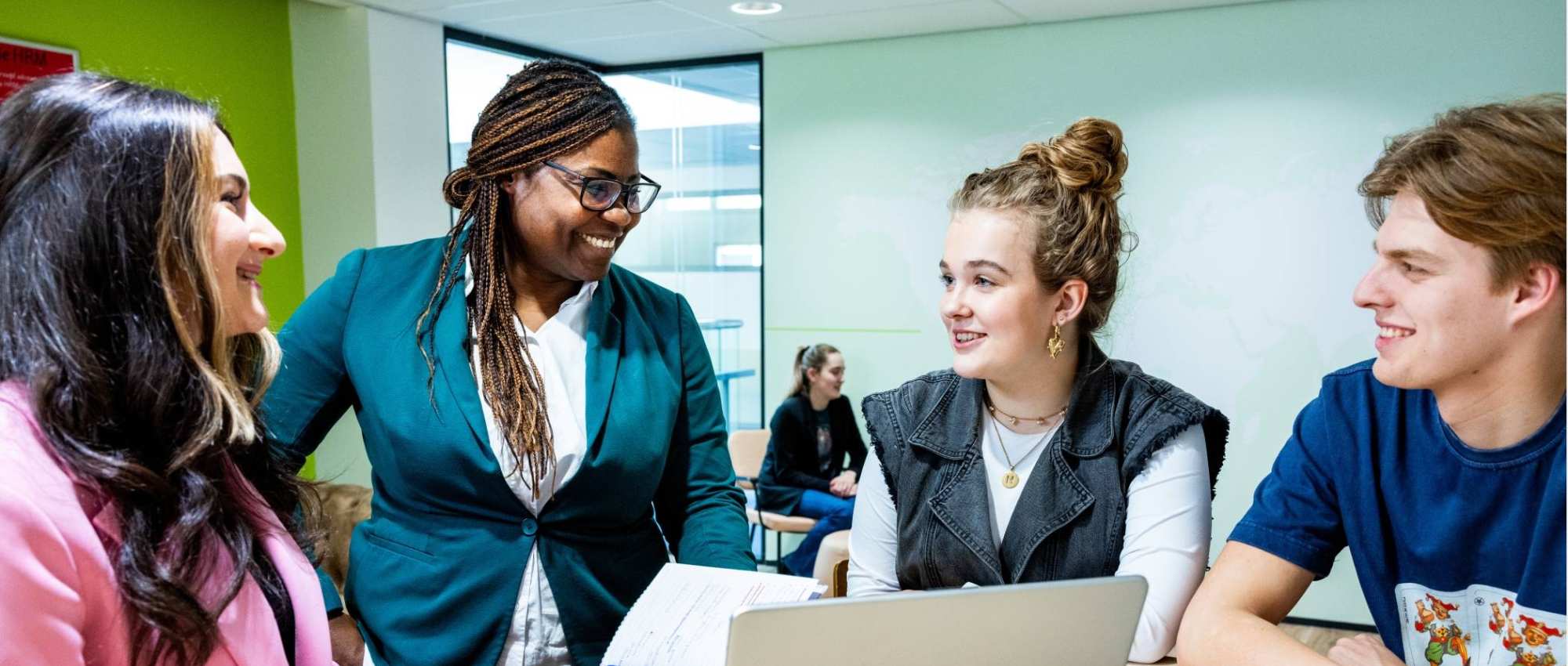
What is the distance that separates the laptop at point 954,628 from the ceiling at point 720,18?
3810 millimetres

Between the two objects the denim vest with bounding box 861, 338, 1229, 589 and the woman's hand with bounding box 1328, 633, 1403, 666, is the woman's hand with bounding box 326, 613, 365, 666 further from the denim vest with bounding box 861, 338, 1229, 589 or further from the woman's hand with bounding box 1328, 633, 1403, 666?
the woman's hand with bounding box 1328, 633, 1403, 666

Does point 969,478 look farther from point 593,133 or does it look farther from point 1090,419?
point 593,133

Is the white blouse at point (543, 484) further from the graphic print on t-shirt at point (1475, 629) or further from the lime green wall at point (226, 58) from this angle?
the lime green wall at point (226, 58)

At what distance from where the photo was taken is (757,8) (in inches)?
183

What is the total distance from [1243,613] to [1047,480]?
366mm

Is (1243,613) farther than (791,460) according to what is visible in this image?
No

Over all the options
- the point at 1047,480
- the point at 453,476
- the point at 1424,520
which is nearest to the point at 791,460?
the point at 1047,480

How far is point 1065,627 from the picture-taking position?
1.07 meters

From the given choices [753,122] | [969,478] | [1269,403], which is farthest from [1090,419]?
[753,122]

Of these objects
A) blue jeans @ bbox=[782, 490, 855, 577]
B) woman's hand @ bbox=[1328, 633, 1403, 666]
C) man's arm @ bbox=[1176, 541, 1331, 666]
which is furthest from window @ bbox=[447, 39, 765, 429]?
woman's hand @ bbox=[1328, 633, 1403, 666]

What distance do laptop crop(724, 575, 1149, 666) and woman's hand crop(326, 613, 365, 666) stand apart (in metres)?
0.77

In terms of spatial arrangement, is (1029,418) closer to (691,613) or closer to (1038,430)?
(1038,430)

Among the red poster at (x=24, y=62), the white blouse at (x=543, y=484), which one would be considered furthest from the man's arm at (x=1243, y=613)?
the red poster at (x=24, y=62)

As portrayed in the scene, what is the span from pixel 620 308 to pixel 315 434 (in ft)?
1.55
